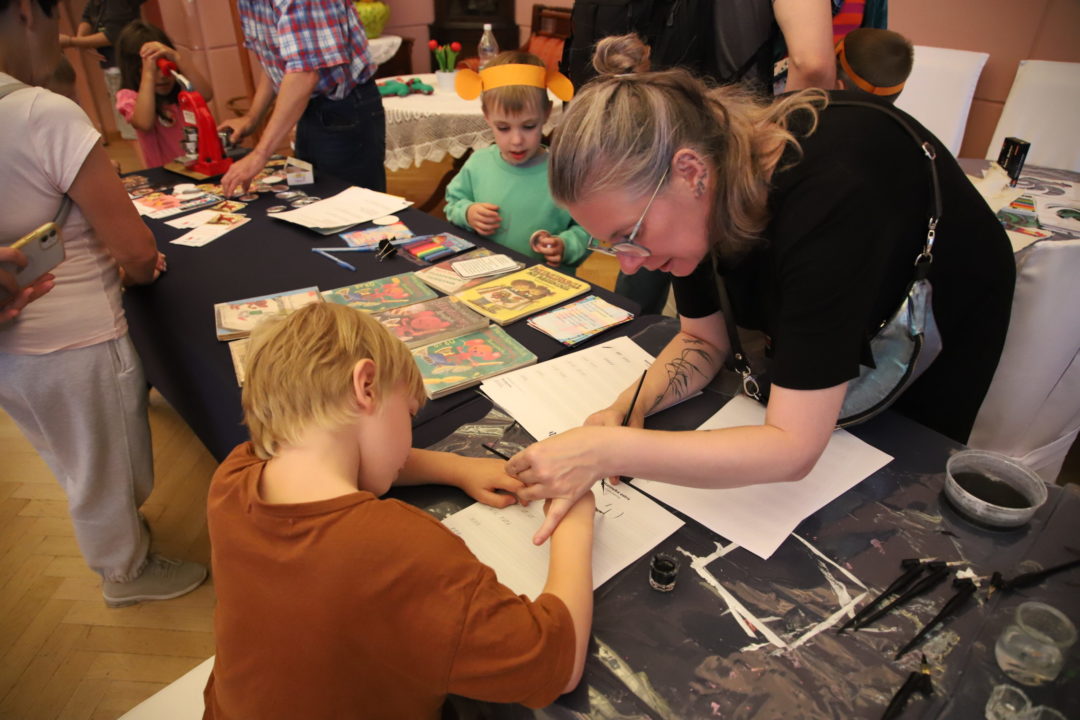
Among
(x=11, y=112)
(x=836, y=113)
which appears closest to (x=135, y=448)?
(x=11, y=112)

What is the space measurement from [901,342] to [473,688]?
0.85 meters

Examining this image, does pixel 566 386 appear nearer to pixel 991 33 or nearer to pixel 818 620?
pixel 818 620

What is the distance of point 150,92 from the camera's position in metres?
2.63

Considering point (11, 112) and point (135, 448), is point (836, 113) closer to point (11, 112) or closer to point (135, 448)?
point (11, 112)

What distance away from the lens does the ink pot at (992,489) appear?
0.91 metres

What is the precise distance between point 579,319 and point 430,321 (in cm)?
37

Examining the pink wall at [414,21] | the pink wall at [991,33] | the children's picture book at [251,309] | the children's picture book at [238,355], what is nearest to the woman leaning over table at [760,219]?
the children's picture book at [238,355]

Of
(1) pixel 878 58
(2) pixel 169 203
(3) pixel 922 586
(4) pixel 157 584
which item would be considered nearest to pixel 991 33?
(1) pixel 878 58

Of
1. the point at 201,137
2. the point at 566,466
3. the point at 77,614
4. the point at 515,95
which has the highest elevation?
the point at 515,95

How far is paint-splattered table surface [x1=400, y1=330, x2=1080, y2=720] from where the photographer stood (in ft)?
2.33

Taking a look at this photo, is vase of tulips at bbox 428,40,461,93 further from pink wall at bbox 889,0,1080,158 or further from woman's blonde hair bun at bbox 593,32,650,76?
woman's blonde hair bun at bbox 593,32,650,76

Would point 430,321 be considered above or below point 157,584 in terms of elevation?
above

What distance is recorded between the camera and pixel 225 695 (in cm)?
80

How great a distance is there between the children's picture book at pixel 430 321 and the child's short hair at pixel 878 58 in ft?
4.27
